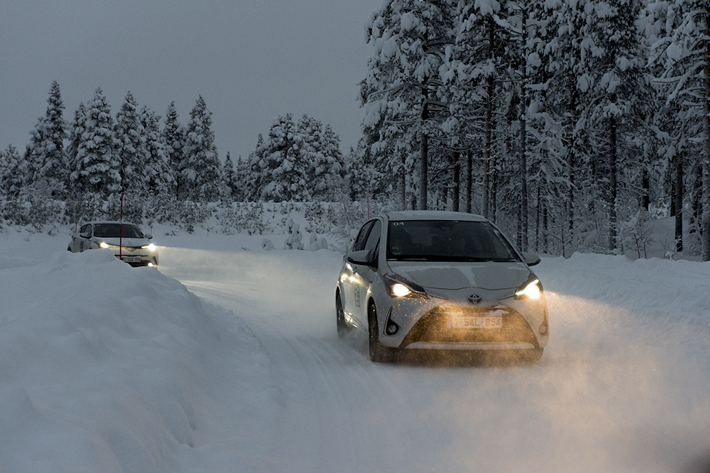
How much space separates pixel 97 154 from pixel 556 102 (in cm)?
4045

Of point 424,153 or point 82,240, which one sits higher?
point 424,153

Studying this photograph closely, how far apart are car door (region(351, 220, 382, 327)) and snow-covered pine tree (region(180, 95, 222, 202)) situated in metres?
63.6

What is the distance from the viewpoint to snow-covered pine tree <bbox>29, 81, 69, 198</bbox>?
6062 centimetres

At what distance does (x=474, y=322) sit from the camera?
646 centimetres

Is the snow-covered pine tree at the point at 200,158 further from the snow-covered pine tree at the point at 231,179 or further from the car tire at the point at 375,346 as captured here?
the car tire at the point at 375,346

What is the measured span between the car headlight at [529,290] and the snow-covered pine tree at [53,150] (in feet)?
200

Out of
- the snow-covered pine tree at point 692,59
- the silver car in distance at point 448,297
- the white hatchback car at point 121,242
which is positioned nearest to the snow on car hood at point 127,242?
the white hatchback car at point 121,242

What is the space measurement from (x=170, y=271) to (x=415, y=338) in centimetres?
1713

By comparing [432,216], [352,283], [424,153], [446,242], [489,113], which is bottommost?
[352,283]

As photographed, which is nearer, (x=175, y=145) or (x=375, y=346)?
(x=375, y=346)

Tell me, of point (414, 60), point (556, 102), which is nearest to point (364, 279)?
point (414, 60)

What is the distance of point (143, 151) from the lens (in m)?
64.4

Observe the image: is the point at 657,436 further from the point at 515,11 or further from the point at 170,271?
the point at 515,11

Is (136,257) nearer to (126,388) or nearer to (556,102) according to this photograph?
(126,388)
